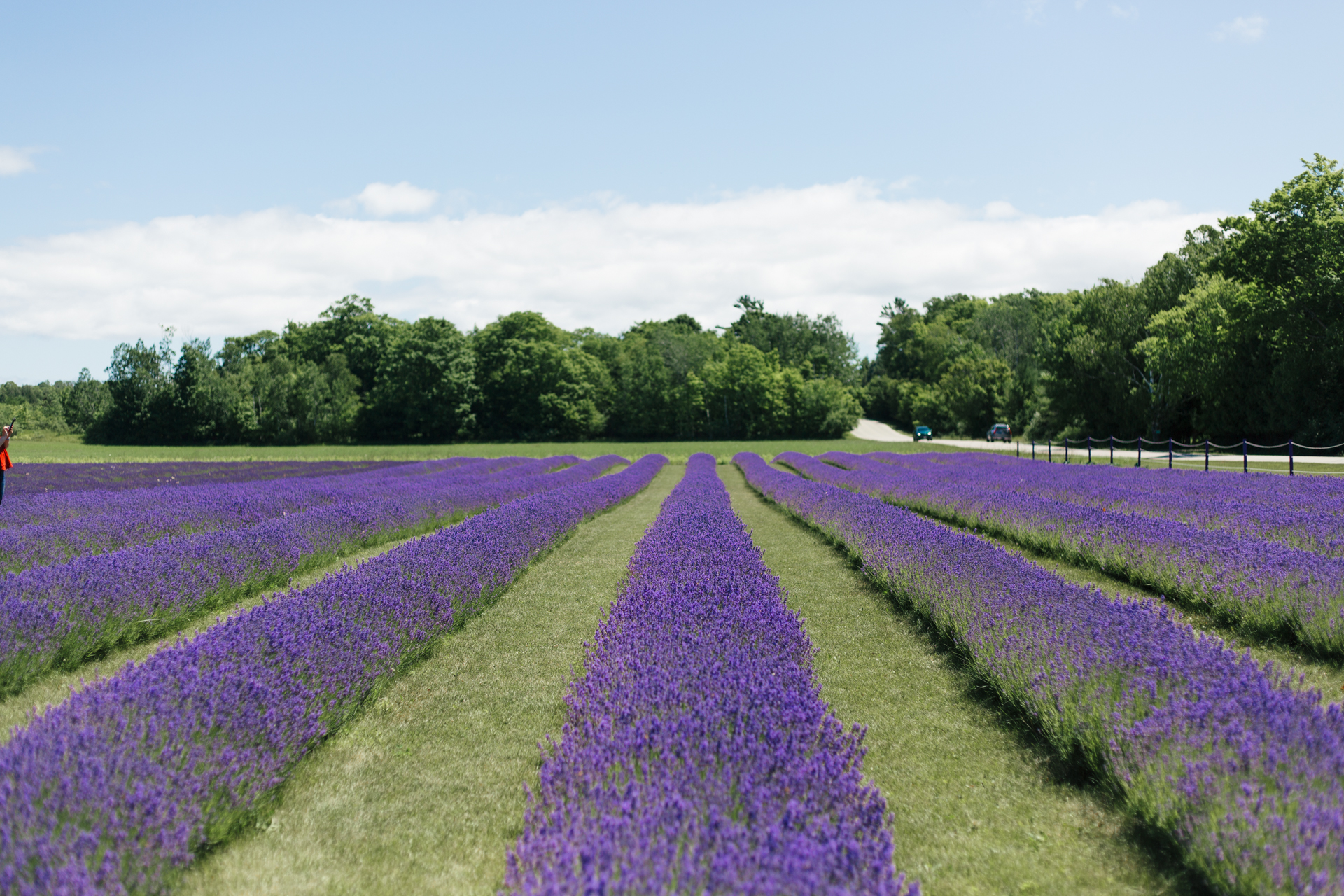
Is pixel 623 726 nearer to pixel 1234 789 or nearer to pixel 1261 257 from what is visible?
pixel 1234 789

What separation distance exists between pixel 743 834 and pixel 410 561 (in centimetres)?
476

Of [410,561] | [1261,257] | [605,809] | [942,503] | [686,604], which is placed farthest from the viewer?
[1261,257]

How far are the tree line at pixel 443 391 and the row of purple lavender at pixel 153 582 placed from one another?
172 ft

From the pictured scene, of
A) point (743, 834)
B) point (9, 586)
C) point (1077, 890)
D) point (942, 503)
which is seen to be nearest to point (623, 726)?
point (743, 834)

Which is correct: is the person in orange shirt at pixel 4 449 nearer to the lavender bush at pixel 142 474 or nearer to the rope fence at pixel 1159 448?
the lavender bush at pixel 142 474

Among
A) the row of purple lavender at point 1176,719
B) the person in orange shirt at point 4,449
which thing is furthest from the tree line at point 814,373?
the person in orange shirt at point 4,449

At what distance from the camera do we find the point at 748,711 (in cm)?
291

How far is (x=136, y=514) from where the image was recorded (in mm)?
9648

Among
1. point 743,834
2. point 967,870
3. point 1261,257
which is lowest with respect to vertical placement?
point 967,870

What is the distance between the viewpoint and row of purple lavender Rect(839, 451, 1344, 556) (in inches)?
306

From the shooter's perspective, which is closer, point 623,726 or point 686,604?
point 623,726

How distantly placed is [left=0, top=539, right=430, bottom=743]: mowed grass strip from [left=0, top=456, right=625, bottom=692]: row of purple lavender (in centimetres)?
7

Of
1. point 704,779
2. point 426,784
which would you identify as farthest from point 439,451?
point 704,779

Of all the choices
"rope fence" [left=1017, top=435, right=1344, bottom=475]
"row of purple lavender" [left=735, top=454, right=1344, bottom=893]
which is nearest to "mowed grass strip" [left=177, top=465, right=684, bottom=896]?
"row of purple lavender" [left=735, top=454, right=1344, bottom=893]
